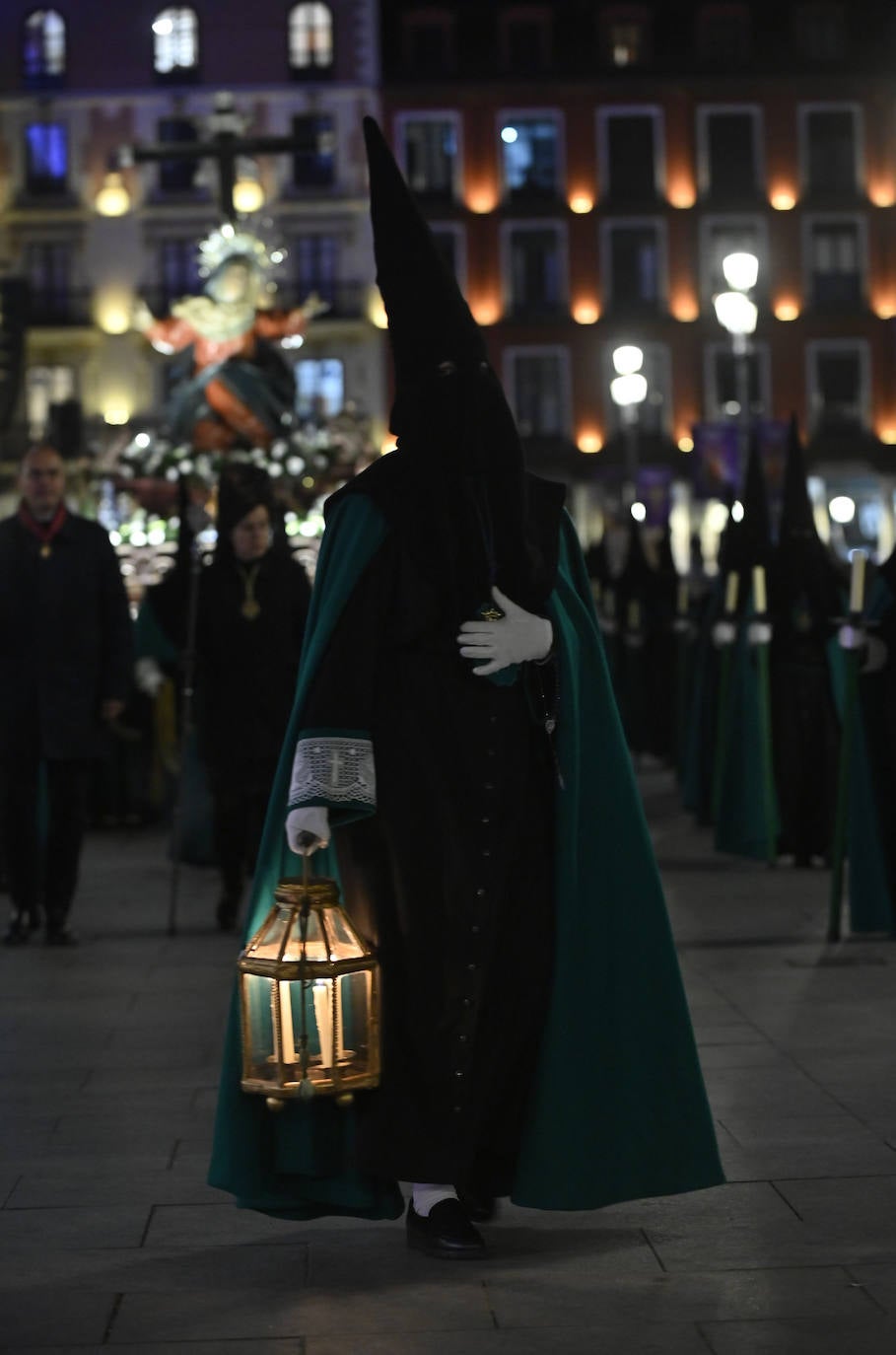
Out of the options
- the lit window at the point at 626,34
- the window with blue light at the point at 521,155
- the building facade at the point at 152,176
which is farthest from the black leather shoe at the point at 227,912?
the lit window at the point at 626,34

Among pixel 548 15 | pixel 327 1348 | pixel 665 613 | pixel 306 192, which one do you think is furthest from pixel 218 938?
pixel 548 15

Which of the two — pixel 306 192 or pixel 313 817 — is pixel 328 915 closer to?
pixel 313 817

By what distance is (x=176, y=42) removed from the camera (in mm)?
56531

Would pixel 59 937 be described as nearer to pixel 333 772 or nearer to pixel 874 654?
pixel 874 654

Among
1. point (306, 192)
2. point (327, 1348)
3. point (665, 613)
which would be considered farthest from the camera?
point (306, 192)

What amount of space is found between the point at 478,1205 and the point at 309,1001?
64 centimetres

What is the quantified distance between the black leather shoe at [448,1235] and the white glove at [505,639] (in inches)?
41.2

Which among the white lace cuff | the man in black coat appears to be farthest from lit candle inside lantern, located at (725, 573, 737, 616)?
the white lace cuff

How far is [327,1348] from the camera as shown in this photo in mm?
4254

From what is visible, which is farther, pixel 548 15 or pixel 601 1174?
pixel 548 15

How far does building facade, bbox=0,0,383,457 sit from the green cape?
1964 inches

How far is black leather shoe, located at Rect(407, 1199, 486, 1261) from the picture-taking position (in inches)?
192

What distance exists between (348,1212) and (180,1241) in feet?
1.20

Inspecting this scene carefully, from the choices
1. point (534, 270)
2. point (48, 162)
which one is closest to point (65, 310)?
point (48, 162)
